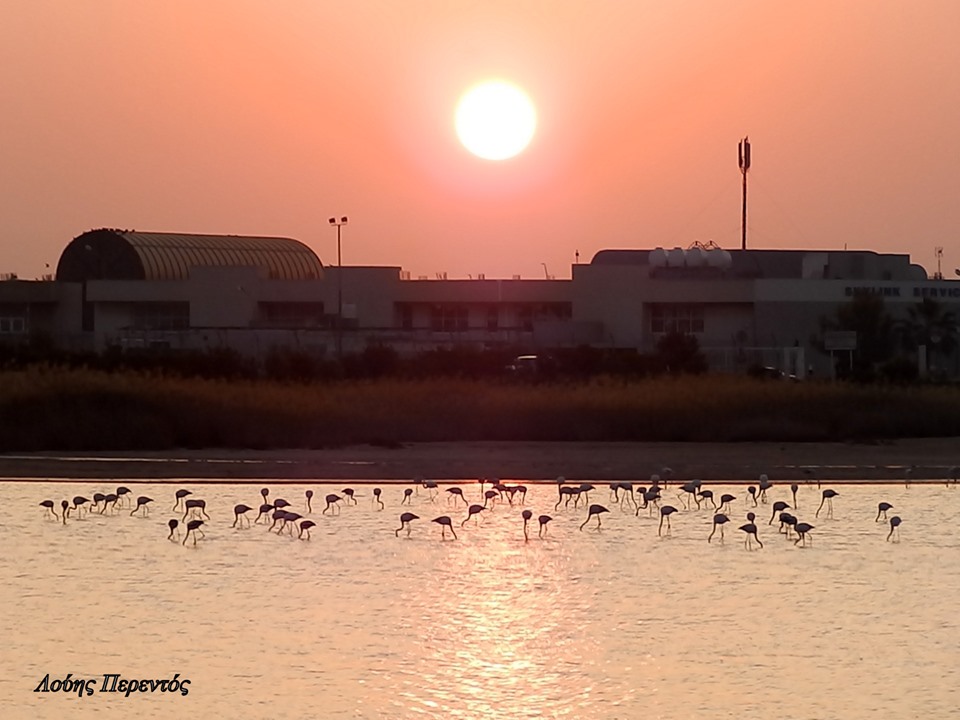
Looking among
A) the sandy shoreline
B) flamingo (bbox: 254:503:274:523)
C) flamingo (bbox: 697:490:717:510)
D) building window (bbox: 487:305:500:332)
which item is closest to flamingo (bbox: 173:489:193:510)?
flamingo (bbox: 254:503:274:523)

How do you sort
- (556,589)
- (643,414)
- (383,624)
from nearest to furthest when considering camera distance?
1. (383,624)
2. (556,589)
3. (643,414)

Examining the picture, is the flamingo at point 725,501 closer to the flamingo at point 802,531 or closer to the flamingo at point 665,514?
the flamingo at point 665,514

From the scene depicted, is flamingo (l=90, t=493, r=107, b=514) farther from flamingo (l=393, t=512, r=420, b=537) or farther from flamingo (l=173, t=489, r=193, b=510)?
flamingo (l=393, t=512, r=420, b=537)

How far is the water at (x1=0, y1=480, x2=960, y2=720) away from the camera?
11039 mm

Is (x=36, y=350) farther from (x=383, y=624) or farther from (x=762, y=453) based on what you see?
(x=383, y=624)

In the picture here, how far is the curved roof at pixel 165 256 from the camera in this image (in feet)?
240

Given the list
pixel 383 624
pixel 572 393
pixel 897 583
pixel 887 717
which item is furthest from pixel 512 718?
pixel 572 393

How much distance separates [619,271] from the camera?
66.4 m

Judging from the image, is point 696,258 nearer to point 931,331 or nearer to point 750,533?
point 931,331

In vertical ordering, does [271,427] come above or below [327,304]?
below

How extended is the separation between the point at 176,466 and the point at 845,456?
11.3m

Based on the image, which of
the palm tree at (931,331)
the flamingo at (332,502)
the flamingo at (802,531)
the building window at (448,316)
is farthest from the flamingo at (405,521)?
the building window at (448,316)

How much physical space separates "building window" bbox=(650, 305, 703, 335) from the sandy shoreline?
3484 cm

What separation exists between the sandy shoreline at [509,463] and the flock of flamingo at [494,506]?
197 cm
